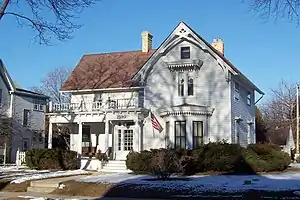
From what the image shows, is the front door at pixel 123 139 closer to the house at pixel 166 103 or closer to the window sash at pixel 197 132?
the house at pixel 166 103

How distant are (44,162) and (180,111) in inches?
377

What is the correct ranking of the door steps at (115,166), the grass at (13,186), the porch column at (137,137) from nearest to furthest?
the grass at (13,186)
the door steps at (115,166)
the porch column at (137,137)

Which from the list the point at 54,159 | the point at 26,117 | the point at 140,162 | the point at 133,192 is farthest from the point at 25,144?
the point at 133,192

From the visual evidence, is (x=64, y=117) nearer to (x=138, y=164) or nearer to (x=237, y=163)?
(x=138, y=164)

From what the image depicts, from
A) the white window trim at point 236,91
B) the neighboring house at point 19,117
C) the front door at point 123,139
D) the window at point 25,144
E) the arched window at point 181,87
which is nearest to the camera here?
the arched window at point 181,87

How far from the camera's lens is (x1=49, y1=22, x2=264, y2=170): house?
94.5 feet

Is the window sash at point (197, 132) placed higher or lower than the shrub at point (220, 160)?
higher

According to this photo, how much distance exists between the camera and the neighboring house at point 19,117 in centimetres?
4003

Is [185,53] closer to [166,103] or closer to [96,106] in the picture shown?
[166,103]

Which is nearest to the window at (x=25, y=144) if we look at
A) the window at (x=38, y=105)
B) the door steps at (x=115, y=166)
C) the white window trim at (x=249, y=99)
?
the window at (x=38, y=105)

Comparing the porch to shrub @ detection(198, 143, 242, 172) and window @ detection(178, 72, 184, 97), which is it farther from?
shrub @ detection(198, 143, 242, 172)

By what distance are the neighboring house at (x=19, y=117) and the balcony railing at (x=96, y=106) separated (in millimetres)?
8167

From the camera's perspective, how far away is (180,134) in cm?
2880

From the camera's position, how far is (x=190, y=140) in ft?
93.5
